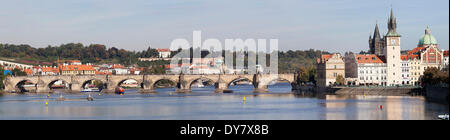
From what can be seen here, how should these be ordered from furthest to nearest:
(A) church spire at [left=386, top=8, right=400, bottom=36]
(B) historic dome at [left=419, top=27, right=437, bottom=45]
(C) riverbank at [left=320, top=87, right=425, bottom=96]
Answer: (B) historic dome at [left=419, top=27, right=437, bottom=45], (A) church spire at [left=386, top=8, right=400, bottom=36], (C) riverbank at [left=320, top=87, right=425, bottom=96]

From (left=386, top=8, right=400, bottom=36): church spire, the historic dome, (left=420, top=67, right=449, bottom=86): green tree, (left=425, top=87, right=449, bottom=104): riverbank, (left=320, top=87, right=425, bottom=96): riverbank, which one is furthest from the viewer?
the historic dome

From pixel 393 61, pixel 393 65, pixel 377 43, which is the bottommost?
pixel 393 65

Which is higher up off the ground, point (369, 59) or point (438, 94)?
point (369, 59)

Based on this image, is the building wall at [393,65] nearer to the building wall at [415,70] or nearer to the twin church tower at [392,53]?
the twin church tower at [392,53]

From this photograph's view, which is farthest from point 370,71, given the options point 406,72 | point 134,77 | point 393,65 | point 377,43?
point 134,77

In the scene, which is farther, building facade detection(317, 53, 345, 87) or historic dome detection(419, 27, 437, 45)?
historic dome detection(419, 27, 437, 45)

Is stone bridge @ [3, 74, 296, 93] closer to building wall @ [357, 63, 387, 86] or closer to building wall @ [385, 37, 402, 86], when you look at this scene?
building wall @ [357, 63, 387, 86]

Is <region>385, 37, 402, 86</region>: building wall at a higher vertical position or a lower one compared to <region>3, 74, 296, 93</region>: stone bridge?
higher

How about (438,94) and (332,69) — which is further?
(332,69)

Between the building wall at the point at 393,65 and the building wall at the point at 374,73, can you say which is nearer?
the building wall at the point at 393,65

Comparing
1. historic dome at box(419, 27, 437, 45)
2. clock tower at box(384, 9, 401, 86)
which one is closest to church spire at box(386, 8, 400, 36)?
clock tower at box(384, 9, 401, 86)

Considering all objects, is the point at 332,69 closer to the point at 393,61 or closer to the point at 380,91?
the point at 393,61

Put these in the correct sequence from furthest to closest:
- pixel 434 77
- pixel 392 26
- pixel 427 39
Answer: pixel 427 39 < pixel 392 26 < pixel 434 77

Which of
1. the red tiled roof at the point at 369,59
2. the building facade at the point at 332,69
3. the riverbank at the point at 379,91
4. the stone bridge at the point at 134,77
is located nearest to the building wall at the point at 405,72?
the red tiled roof at the point at 369,59
